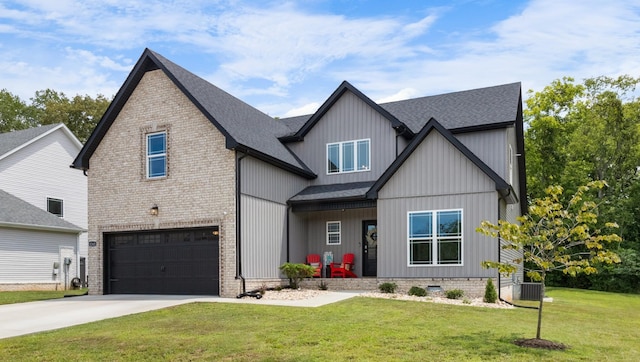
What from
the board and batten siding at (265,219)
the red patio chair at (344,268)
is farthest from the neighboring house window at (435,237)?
the board and batten siding at (265,219)

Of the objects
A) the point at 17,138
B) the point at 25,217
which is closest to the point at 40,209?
the point at 25,217

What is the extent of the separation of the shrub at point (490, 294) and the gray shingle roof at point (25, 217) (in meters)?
20.4

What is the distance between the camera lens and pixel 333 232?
72.9 feet

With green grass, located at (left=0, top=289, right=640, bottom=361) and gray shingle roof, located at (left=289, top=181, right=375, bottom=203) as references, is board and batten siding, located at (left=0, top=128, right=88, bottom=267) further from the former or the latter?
green grass, located at (left=0, top=289, right=640, bottom=361)

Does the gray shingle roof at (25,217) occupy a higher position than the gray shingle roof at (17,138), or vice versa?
the gray shingle roof at (17,138)

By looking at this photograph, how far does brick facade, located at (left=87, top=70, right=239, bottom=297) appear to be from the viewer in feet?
60.2

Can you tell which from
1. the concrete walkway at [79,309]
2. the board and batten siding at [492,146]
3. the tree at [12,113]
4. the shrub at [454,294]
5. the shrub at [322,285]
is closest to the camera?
the concrete walkway at [79,309]

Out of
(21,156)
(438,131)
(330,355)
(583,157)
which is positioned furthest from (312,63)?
(583,157)

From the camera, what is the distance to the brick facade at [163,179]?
18.4 meters

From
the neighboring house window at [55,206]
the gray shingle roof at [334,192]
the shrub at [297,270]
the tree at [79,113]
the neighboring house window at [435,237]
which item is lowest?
the shrub at [297,270]

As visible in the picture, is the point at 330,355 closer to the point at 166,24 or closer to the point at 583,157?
the point at 166,24

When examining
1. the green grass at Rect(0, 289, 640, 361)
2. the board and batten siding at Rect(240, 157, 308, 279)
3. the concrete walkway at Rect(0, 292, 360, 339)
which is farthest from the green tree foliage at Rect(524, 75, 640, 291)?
the concrete walkway at Rect(0, 292, 360, 339)

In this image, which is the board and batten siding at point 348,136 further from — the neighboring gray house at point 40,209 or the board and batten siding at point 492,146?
the neighboring gray house at point 40,209

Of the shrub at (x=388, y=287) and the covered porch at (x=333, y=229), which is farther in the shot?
the covered porch at (x=333, y=229)
